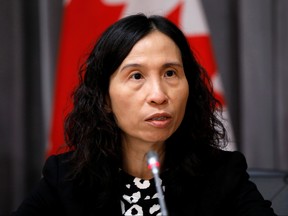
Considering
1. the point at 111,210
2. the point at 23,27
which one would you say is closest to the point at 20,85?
the point at 23,27

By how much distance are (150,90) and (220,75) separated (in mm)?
1086

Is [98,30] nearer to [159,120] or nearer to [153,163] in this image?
[159,120]

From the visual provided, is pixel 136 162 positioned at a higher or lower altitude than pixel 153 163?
lower

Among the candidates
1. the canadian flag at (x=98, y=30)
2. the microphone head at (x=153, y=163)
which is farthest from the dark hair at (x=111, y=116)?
the canadian flag at (x=98, y=30)

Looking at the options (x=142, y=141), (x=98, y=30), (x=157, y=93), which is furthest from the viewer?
(x=98, y=30)

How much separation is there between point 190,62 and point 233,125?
945 millimetres

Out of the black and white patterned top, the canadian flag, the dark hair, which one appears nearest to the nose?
the dark hair

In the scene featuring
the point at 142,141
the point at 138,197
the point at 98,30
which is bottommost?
the point at 138,197

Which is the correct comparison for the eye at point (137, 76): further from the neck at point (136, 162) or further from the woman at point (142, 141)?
the neck at point (136, 162)

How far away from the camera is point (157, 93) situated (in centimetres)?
116

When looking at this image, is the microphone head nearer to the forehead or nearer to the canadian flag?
the forehead

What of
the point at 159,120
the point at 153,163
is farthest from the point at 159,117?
the point at 153,163

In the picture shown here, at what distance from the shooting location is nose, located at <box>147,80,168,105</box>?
45.3 inches

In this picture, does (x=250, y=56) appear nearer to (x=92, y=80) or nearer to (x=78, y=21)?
(x=78, y=21)
